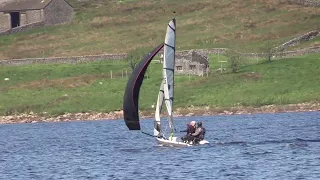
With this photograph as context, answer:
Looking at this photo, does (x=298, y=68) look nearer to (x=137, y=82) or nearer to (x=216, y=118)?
(x=216, y=118)

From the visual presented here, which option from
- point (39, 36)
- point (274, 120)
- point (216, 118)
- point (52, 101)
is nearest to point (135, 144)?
point (274, 120)

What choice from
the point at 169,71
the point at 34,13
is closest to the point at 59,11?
the point at 34,13

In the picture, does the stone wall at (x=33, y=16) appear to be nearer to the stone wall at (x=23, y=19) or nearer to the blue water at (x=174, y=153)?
the stone wall at (x=23, y=19)

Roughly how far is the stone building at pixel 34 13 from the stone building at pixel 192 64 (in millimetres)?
46845

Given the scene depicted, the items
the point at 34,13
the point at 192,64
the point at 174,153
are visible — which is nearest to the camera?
the point at 174,153

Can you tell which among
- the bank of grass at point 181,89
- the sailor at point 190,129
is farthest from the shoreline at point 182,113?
the sailor at point 190,129

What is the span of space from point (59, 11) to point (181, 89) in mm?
57757

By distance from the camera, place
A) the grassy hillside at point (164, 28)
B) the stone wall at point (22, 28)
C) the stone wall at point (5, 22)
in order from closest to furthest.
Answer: the grassy hillside at point (164, 28), the stone wall at point (22, 28), the stone wall at point (5, 22)

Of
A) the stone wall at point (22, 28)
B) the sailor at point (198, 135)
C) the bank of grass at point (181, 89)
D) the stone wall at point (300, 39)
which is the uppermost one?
the stone wall at point (22, 28)

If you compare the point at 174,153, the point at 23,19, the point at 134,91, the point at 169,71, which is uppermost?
the point at 23,19

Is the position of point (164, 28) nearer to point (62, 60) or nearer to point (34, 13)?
point (62, 60)

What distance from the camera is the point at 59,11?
178875 mm

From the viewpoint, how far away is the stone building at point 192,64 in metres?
131

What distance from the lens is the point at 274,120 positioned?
10350cm
